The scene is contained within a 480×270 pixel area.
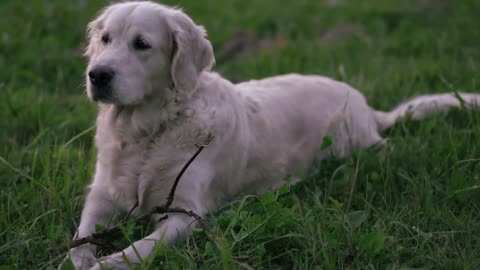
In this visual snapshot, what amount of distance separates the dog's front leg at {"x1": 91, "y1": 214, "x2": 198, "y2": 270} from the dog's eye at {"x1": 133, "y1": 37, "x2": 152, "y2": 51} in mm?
818

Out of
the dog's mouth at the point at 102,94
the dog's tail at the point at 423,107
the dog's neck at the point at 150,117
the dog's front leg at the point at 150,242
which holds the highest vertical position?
the dog's mouth at the point at 102,94

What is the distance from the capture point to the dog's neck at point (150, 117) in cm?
279

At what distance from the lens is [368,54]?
549 cm

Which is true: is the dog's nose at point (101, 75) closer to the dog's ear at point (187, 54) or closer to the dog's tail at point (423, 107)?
the dog's ear at point (187, 54)

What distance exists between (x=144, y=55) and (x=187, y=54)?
23cm

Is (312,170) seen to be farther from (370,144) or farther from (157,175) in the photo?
(157,175)

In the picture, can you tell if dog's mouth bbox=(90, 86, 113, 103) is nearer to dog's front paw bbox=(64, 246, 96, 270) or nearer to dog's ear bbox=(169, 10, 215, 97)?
dog's ear bbox=(169, 10, 215, 97)

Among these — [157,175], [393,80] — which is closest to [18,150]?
[157,175]

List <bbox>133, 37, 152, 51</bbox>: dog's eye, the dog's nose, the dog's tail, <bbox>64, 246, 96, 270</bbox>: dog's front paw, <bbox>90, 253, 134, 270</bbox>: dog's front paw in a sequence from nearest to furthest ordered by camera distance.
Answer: <bbox>90, 253, 134, 270</bbox>: dog's front paw, <bbox>64, 246, 96, 270</bbox>: dog's front paw, the dog's nose, <bbox>133, 37, 152, 51</bbox>: dog's eye, the dog's tail

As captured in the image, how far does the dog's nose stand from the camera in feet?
8.53

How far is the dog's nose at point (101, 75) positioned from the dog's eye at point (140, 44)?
0.67ft

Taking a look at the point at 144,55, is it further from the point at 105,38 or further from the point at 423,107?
the point at 423,107

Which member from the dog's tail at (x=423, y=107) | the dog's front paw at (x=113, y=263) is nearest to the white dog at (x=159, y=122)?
the dog's front paw at (x=113, y=263)

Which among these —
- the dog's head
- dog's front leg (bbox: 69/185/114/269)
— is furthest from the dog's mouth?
dog's front leg (bbox: 69/185/114/269)
